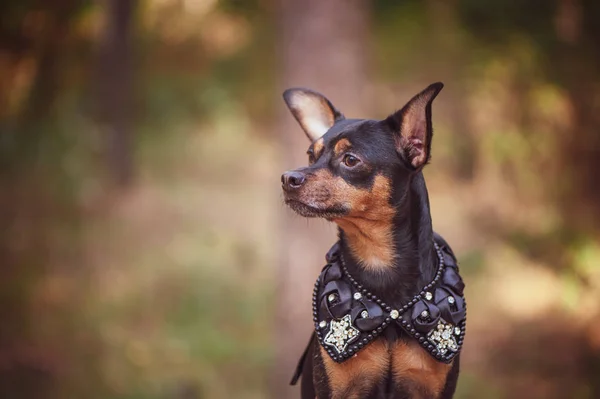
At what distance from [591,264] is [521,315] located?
101 cm

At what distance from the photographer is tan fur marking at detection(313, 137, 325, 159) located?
10.5 feet

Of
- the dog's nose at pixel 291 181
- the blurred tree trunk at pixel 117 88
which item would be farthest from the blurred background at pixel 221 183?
the dog's nose at pixel 291 181

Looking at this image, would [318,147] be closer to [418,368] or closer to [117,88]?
[418,368]

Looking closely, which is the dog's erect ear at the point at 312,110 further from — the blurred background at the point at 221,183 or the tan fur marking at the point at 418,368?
the blurred background at the point at 221,183

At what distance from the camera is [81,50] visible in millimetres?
10062

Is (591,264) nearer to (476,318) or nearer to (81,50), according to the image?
(476,318)

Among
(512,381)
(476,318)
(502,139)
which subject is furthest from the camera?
(502,139)

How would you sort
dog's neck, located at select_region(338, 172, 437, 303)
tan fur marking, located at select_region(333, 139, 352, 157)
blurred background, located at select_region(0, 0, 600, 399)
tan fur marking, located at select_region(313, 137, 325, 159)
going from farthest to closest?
blurred background, located at select_region(0, 0, 600, 399) < tan fur marking, located at select_region(313, 137, 325, 159) < tan fur marking, located at select_region(333, 139, 352, 157) < dog's neck, located at select_region(338, 172, 437, 303)

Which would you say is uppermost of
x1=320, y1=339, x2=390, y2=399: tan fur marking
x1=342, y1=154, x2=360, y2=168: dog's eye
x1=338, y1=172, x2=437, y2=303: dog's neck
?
x1=342, y1=154, x2=360, y2=168: dog's eye

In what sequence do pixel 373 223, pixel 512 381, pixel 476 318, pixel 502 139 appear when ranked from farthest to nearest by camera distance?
pixel 502 139, pixel 476 318, pixel 512 381, pixel 373 223

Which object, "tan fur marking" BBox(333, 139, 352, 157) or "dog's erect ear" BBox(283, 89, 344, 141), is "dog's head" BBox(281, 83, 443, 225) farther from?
"dog's erect ear" BBox(283, 89, 344, 141)

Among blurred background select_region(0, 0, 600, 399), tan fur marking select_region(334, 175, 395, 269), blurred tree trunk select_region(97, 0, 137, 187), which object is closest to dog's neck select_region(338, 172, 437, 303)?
tan fur marking select_region(334, 175, 395, 269)

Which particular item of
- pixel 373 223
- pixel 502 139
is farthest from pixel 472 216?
pixel 373 223

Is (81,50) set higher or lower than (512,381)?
higher
